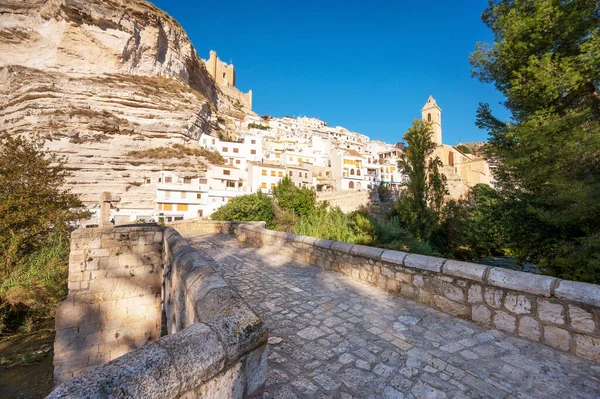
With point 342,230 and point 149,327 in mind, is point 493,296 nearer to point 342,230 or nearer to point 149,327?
point 342,230

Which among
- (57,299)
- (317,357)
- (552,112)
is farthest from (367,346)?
(57,299)

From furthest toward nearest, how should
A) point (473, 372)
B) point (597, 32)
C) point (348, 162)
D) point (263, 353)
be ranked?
point (348, 162) < point (597, 32) < point (473, 372) < point (263, 353)

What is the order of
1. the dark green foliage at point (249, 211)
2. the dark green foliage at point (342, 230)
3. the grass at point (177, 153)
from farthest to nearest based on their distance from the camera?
the grass at point (177, 153) → the dark green foliage at point (249, 211) → the dark green foliage at point (342, 230)

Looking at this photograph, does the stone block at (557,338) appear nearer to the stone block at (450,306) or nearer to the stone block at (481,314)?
the stone block at (481,314)

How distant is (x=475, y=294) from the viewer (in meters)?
3.33

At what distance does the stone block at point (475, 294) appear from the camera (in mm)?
3284

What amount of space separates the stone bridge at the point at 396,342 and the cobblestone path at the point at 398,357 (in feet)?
0.04

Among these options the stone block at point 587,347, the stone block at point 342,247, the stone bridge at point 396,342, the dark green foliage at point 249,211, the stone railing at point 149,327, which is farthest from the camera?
the dark green foliage at point 249,211

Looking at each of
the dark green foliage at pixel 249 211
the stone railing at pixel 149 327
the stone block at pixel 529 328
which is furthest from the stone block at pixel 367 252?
the dark green foliage at pixel 249 211

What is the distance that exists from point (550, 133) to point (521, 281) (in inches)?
186

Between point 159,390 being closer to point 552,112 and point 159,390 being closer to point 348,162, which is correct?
point 552,112

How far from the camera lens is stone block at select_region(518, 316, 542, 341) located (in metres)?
2.81

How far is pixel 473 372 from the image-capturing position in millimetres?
2357

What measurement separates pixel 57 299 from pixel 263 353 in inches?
432
